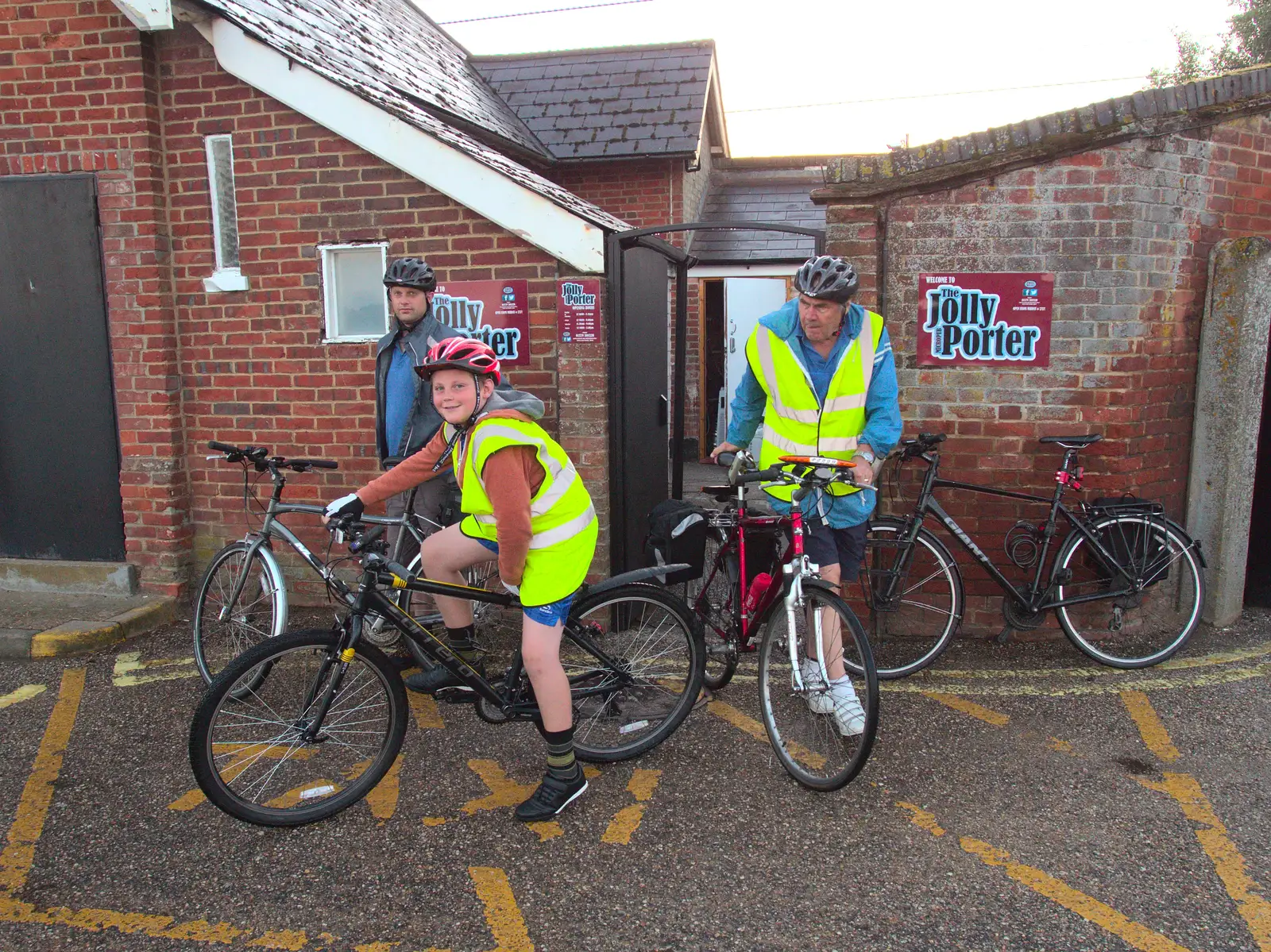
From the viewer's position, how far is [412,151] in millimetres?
5363

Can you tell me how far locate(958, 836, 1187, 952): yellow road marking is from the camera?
8.89ft

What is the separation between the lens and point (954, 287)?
5051mm

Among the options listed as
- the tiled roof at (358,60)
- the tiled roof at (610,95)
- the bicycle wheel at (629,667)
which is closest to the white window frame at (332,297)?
the tiled roof at (358,60)

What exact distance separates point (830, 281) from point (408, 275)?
6.86 feet

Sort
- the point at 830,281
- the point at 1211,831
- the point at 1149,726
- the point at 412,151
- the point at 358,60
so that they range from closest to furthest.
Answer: the point at 1211,831 → the point at 830,281 → the point at 1149,726 → the point at 412,151 → the point at 358,60

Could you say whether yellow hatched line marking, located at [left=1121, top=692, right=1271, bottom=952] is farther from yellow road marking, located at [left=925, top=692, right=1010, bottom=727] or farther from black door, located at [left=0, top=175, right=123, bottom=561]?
black door, located at [left=0, top=175, right=123, bottom=561]

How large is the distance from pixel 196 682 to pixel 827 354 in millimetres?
3542

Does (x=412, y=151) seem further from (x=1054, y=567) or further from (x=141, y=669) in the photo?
(x=1054, y=567)

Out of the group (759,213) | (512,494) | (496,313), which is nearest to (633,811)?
(512,494)

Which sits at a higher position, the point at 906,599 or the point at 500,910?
the point at 906,599

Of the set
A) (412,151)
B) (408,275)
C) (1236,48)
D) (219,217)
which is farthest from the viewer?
(1236,48)

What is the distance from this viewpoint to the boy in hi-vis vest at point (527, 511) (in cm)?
320

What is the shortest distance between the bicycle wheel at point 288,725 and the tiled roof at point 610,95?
9457 mm

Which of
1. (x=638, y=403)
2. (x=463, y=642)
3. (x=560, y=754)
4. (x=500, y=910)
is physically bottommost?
(x=500, y=910)
